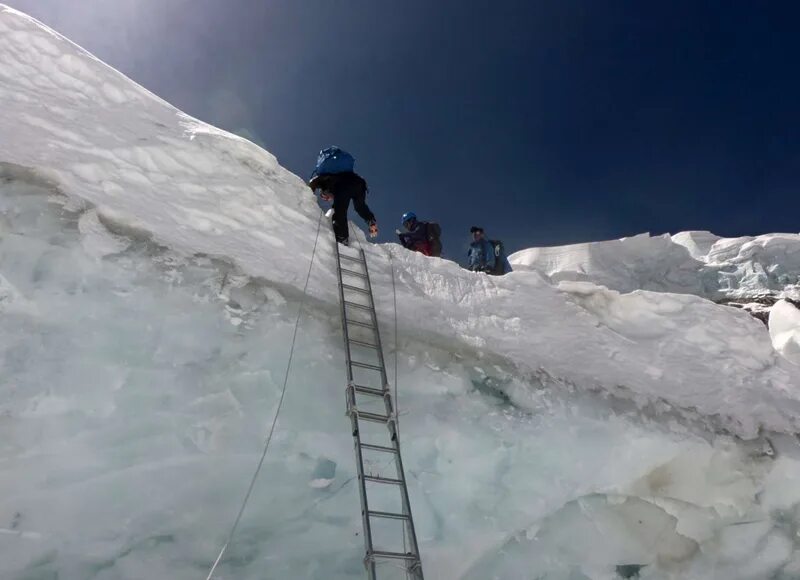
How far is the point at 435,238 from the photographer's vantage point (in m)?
8.70

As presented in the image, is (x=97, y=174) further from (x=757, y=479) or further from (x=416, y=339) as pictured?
(x=757, y=479)

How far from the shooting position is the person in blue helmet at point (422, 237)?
28.3 ft

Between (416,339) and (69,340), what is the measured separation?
2286 millimetres

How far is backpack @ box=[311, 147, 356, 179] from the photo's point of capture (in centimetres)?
577

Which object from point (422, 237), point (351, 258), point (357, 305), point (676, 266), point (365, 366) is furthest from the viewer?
point (676, 266)

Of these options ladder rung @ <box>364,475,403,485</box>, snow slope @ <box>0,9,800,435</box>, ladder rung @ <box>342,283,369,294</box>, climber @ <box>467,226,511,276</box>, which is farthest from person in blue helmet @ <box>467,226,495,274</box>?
ladder rung @ <box>364,475,403,485</box>

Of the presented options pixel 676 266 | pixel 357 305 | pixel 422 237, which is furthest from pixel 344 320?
pixel 676 266

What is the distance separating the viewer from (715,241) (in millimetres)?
16594

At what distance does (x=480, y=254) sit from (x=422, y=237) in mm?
857

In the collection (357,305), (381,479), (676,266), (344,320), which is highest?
(676,266)

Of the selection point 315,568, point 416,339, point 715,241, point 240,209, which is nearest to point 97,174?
point 240,209

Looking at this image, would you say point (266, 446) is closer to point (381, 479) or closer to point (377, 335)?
point (381, 479)

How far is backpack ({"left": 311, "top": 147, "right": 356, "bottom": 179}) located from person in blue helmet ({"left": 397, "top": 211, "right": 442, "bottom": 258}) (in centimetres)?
286

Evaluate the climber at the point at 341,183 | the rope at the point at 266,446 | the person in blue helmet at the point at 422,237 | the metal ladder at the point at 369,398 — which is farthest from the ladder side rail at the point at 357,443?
the person in blue helmet at the point at 422,237
